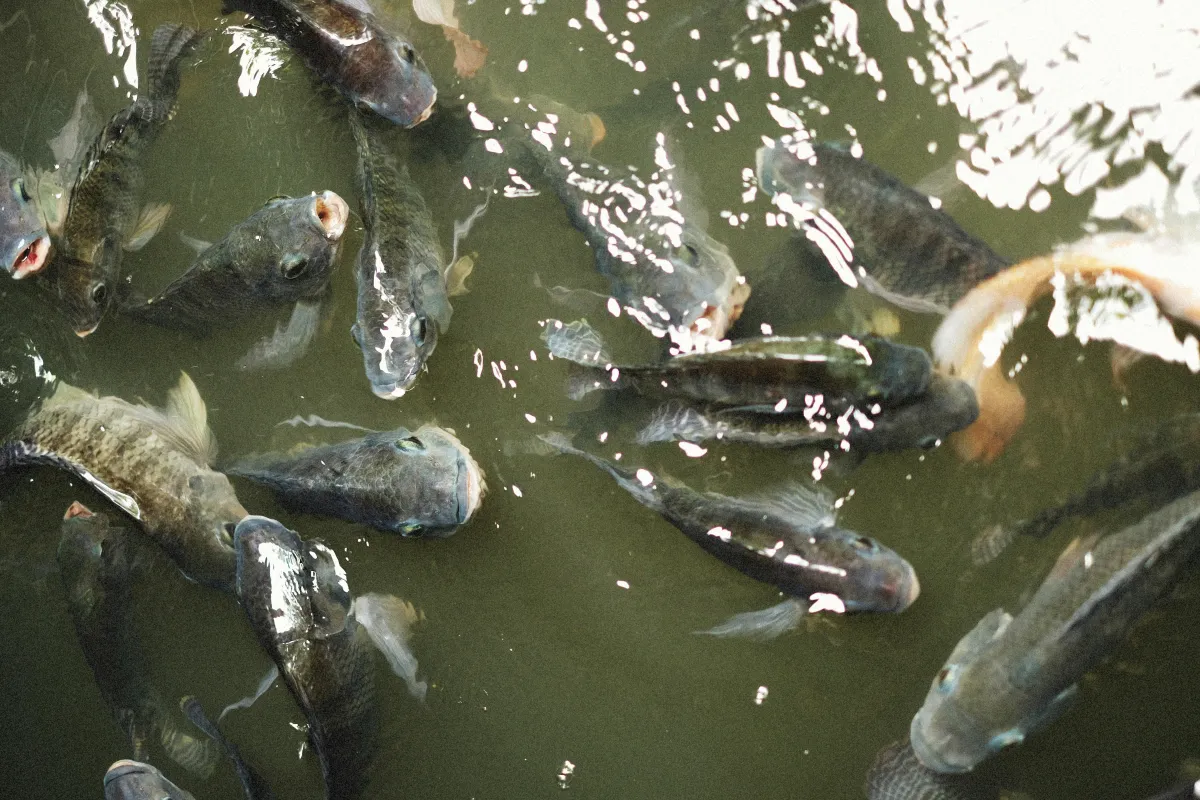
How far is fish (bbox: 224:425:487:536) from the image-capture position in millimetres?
2934

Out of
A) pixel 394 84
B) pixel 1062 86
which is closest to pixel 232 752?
pixel 394 84

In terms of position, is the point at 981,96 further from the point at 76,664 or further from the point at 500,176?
the point at 76,664

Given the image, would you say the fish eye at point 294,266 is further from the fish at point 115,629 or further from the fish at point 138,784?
the fish at point 138,784

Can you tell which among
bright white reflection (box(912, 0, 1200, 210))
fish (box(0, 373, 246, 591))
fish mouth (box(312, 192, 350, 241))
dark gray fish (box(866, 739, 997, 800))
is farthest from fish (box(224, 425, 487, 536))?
bright white reflection (box(912, 0, 1200, 210))

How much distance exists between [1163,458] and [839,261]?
1.02m

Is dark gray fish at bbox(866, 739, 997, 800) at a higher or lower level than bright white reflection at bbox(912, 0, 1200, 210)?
lower

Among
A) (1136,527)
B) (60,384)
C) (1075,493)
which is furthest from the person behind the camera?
(60,384)

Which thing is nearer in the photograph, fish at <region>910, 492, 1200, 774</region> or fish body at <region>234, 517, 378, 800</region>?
fish at <region>910, 492, 1200, 774</region>

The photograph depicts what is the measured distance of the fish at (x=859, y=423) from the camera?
104 inches

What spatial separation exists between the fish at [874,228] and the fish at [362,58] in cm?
116

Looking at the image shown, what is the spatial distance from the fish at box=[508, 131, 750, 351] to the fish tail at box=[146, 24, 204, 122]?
1446mm

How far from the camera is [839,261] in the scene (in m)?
2.83

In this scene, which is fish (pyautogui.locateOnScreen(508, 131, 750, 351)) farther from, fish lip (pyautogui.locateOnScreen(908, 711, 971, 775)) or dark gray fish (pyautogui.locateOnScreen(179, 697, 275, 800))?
dark gray fish (pyautogui.locateOnScreen(179, 697, 275, 800))

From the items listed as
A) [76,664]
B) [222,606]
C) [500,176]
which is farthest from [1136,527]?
[76,664]
